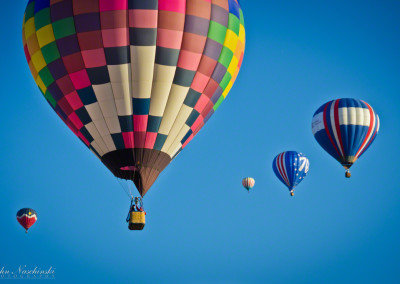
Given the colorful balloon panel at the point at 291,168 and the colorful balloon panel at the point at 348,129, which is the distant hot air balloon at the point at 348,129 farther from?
the colorful balloon panel at the point at 291,168

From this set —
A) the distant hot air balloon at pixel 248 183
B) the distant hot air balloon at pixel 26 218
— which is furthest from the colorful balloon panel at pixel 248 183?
the distant hot air balloon at pixel 26 218

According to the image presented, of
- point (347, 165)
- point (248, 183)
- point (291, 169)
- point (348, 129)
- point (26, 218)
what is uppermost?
point (248, 183)

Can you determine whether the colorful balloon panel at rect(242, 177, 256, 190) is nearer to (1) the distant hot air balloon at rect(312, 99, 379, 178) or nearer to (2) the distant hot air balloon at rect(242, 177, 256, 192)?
(2) the distant hot air balloon at rect(242, 177, 256, 192)

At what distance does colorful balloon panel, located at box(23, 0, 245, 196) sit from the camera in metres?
14.8

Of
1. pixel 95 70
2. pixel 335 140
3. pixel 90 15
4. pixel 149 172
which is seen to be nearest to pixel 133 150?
pixel 149 172

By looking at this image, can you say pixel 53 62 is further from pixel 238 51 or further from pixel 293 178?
pixel 293 178

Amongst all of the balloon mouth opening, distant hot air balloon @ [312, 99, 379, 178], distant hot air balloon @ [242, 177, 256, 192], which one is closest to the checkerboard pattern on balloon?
distant hot air balloon @ [312, 99, 379, 178]

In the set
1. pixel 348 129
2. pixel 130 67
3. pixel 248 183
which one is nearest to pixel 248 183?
pixel 248 183

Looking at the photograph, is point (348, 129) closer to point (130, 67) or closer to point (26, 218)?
point (130, 67)

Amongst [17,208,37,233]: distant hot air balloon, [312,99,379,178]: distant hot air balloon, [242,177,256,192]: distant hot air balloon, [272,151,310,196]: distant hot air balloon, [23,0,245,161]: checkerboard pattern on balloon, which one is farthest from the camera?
[242,177,256,192]: distant hot air balloon

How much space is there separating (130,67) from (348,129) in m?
9.91

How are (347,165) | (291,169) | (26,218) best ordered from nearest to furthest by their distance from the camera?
(347,165), (291,169), (26,218)

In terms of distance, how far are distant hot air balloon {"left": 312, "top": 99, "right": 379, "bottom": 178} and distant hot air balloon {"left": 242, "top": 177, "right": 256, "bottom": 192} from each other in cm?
748

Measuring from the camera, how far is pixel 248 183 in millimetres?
30656
